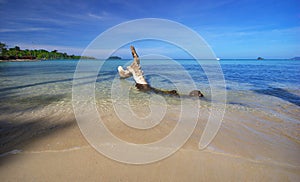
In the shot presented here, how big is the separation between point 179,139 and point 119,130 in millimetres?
1862

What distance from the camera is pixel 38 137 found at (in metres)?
4.22

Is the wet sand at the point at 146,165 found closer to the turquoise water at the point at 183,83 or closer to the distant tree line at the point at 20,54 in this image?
the turquoise water at the point at 183,83

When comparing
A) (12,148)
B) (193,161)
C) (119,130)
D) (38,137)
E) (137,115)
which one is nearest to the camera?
(193,161)

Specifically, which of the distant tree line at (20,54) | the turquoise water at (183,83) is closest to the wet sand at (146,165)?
the turquoise water at (183,83)

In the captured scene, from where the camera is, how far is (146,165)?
314 centimetres

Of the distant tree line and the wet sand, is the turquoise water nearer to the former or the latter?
the wet sand

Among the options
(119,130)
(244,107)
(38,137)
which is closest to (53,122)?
(38,137)

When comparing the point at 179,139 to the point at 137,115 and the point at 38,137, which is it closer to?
the point at 137,115

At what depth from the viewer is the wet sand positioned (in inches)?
112

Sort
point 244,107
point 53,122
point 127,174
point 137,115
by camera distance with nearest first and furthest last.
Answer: point 127,174, point 53,122, point 137,115, point 244,107

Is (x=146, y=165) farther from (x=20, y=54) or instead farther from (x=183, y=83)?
(x=20, y=54)

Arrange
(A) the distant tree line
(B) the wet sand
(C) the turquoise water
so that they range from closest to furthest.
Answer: (B) the wet sand, (C) the turquoise water, (A) the distant tree line

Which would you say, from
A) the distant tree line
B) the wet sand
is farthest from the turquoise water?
the distant tree line

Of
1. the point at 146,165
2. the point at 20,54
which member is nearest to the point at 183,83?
the point at 146,165
